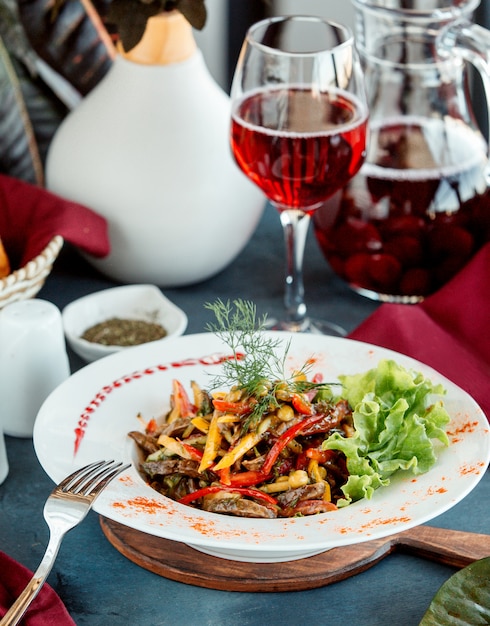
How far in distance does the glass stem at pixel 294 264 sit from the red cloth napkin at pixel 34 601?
76cm

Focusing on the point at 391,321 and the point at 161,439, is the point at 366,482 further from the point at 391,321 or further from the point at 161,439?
the point at 391,321

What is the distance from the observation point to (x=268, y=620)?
1.15 metres

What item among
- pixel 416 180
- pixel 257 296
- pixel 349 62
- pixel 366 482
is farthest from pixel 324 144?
pixel 366 482

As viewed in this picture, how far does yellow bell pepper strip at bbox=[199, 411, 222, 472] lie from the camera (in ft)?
4.04

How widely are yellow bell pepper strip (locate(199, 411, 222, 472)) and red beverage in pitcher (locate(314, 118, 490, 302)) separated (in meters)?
0.62

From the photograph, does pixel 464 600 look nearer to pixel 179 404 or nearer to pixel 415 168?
pixel 179 404

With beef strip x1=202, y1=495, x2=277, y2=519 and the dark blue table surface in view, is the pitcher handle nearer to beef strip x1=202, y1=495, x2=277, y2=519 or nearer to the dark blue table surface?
the dark blue table surface

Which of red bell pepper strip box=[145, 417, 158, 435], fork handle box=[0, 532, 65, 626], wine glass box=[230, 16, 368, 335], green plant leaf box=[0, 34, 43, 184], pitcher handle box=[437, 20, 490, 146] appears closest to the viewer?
fork handle box=[0, 532, 65, 626]

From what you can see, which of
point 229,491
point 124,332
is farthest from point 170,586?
point 124,332

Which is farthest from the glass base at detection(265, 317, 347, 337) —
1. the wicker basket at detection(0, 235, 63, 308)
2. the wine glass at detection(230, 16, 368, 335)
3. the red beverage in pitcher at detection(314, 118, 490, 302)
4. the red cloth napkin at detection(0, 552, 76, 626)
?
the red cloth napkin at detection(0, 552, 76, 626)

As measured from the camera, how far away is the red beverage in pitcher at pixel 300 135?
5.05ft

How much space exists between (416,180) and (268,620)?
2.83 ft

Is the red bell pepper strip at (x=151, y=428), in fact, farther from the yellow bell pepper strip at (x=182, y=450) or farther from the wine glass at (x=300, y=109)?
the wine glass at (x=300, y=109)

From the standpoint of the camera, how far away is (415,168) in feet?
5.66
